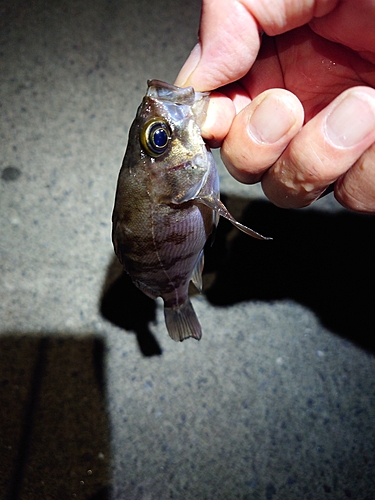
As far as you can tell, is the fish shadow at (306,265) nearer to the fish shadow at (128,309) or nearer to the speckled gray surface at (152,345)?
the speckled gray surface at (152,345)

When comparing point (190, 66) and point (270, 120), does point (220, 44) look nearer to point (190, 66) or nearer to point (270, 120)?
point (190, 66)

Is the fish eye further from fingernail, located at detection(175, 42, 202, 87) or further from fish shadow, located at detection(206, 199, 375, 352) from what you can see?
fish shadow, located at detection(206, 199, 375, 352)

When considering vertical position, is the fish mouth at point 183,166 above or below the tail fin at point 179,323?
above

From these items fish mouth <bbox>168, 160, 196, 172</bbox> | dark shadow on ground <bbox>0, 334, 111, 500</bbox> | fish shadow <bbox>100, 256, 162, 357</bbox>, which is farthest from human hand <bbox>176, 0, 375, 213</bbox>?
dark shadow on ground <bbox>0, 334, 111, 500</bbox>

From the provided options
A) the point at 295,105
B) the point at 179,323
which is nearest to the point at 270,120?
→ the point at 295,105

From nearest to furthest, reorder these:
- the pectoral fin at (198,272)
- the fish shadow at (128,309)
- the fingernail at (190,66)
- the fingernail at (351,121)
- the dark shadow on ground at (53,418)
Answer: the fingernail at (351,121) → the fingernail at (190,66) → the pectoral fin at (198,272) → the dark shadow on ground at (53,418) → the fish shadow at (128,309)

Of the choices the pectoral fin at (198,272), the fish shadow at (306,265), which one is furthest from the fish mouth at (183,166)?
the fish shadow at (306,265)

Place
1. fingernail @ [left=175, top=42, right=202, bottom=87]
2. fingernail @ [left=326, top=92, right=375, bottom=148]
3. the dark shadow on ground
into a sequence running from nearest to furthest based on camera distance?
fingernail @ [left=326, top=92, right=375, bottom=148] < fingernail @ [left=175, top=42, right=202, bottom=87] < the dark shadow on ground
